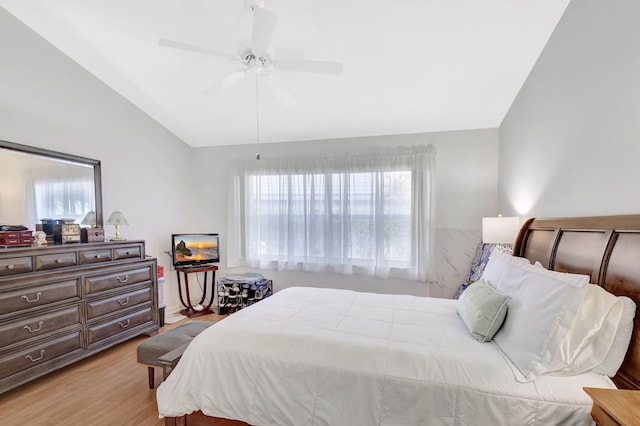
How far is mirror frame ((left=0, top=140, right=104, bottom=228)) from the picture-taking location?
2.45 metres

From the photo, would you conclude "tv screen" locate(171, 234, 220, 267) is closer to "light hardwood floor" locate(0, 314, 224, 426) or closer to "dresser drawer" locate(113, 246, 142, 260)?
"dresser drawer" locate(113, 246, 142, 260)

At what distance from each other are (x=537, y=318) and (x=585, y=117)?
130 centimetres

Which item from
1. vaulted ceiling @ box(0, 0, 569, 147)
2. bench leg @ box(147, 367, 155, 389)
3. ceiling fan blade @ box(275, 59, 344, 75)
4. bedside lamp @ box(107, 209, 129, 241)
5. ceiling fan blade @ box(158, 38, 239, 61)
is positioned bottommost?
bench leg @ box(147, 367, 155, 389)

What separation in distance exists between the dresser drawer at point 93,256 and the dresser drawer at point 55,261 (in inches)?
2.3

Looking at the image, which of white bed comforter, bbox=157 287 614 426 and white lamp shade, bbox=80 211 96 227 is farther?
white lamp shade, bbox=80 211 96 227

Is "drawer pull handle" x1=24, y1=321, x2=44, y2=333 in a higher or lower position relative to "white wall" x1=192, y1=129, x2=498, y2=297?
lower

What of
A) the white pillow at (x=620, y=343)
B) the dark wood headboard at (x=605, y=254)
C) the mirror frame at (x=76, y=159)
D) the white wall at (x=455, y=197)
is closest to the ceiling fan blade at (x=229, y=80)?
the mirror frame at (x=76, y=159)

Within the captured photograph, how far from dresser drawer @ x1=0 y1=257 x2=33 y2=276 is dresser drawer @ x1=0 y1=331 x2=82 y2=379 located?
605mm

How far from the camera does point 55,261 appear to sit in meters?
2.43

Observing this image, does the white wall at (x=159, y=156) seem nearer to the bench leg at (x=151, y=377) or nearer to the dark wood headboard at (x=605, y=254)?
the dark wood headboard at (x=605, y=254)

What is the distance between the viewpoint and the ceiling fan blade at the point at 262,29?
1658 millimetres

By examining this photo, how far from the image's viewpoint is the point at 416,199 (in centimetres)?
348

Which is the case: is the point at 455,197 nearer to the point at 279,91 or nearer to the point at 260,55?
the point at 279,91

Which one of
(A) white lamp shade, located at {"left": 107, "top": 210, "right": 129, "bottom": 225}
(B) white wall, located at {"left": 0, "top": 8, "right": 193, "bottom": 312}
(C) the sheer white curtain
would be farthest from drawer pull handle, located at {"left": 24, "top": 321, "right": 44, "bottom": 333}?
(C) the sheer white curtain
